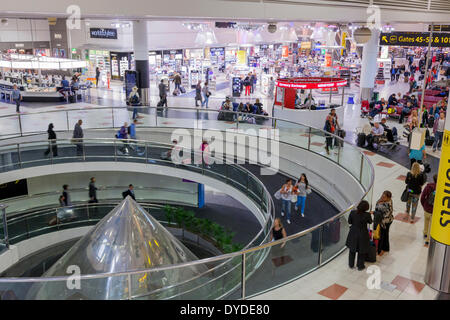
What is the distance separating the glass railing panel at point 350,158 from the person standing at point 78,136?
8.67 metres

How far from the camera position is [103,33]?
101 ft

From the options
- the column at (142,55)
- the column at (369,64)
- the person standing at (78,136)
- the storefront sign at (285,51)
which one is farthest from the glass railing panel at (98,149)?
the storefront sign at (285,51)

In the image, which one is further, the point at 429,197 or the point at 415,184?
the point at 415,184

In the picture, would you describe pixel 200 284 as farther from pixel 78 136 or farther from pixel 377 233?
pixel 78 136

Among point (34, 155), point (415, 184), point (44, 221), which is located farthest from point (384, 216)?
point (44, 221)

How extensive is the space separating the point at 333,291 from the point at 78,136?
1199 cm

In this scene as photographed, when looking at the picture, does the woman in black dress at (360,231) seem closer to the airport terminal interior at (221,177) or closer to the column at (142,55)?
the airport terminal interior at (221,177)

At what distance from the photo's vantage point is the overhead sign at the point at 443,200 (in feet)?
19.2

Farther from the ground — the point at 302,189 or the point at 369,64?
the point at 369,64

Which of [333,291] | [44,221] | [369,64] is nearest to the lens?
[333,291]

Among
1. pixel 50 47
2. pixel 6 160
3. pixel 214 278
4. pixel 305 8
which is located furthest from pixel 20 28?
pixel 214 278

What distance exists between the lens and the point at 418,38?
1777 centimetres

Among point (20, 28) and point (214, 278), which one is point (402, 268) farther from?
point (20, 28)

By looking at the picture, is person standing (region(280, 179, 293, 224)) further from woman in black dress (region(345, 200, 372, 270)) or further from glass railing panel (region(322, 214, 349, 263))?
woman in black dress (region(345, 200, 372, 270))
